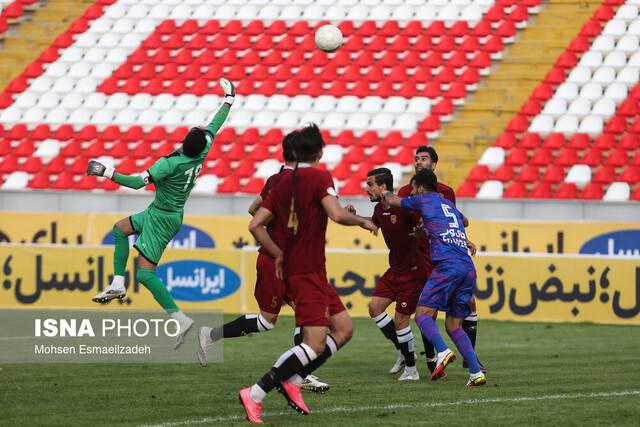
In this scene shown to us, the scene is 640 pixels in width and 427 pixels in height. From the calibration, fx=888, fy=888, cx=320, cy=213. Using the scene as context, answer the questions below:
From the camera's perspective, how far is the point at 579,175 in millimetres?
18594

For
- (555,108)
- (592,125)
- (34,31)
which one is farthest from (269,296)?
(34,31)

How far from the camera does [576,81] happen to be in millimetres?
20797

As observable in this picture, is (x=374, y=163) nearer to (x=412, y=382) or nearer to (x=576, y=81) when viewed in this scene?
(x=576, y=81)

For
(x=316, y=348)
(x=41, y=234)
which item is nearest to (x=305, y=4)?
(x=41, y=234)

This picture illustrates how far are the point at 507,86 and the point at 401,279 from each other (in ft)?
45.6

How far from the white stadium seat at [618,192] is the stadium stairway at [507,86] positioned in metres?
3.06

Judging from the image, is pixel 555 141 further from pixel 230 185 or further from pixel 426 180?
pixel 426 180

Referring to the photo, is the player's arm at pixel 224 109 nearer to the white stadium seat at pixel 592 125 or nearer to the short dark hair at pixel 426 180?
the short dark hair at pixel 426 180

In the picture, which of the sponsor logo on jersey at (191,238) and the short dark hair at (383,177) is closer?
the short dark hair at (383,177)

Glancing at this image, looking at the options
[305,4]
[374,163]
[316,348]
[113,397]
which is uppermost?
[316,348]

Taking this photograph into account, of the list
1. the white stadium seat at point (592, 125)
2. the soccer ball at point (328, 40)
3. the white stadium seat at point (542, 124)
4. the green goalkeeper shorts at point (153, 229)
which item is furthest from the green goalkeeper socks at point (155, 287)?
the white stadium seat at point (592, 125)

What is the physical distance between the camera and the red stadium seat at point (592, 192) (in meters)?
18.1

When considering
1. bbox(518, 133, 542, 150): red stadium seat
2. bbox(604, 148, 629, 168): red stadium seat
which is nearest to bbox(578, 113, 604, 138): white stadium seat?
bbox(604, 148, 629, 168): red stadium seat

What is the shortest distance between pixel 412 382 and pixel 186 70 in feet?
53.7
